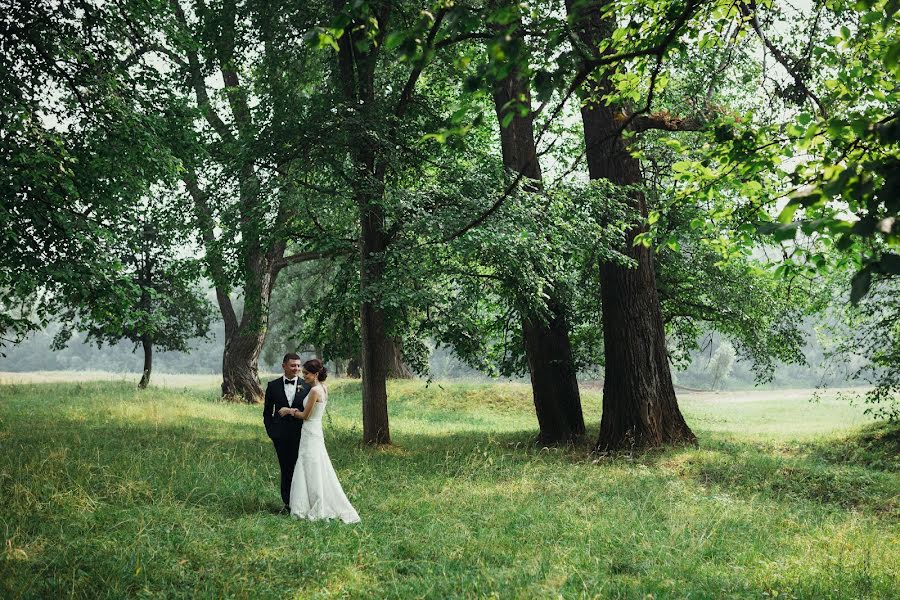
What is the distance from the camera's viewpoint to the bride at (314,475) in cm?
785

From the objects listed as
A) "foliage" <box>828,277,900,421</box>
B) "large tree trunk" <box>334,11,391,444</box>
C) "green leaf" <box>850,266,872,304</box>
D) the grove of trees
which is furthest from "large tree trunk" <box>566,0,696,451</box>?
"green leaf" <box>850,266,872,304</box>

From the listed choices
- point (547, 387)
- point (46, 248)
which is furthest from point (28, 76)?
point (547, 387)

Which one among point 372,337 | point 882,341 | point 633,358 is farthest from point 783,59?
point 372,337

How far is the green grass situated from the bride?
414 millimetres

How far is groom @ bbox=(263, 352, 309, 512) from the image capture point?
8258 mm

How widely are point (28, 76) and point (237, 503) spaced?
8.13 meters

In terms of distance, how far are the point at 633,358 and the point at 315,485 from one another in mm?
7414

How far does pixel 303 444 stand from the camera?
8.18 m

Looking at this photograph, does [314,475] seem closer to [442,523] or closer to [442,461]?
[442,523]

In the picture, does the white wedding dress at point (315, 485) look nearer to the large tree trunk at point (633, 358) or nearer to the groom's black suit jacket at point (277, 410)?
the groom's black suit jacket at point (277, 410)

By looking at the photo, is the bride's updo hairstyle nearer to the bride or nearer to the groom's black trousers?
the bride

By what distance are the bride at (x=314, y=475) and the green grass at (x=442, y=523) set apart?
A: 0.41 meters

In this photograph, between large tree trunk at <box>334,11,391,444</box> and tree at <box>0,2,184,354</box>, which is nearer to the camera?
tree at <box>0,2,184,354</box>

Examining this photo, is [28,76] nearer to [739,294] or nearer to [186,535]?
[186,535]
